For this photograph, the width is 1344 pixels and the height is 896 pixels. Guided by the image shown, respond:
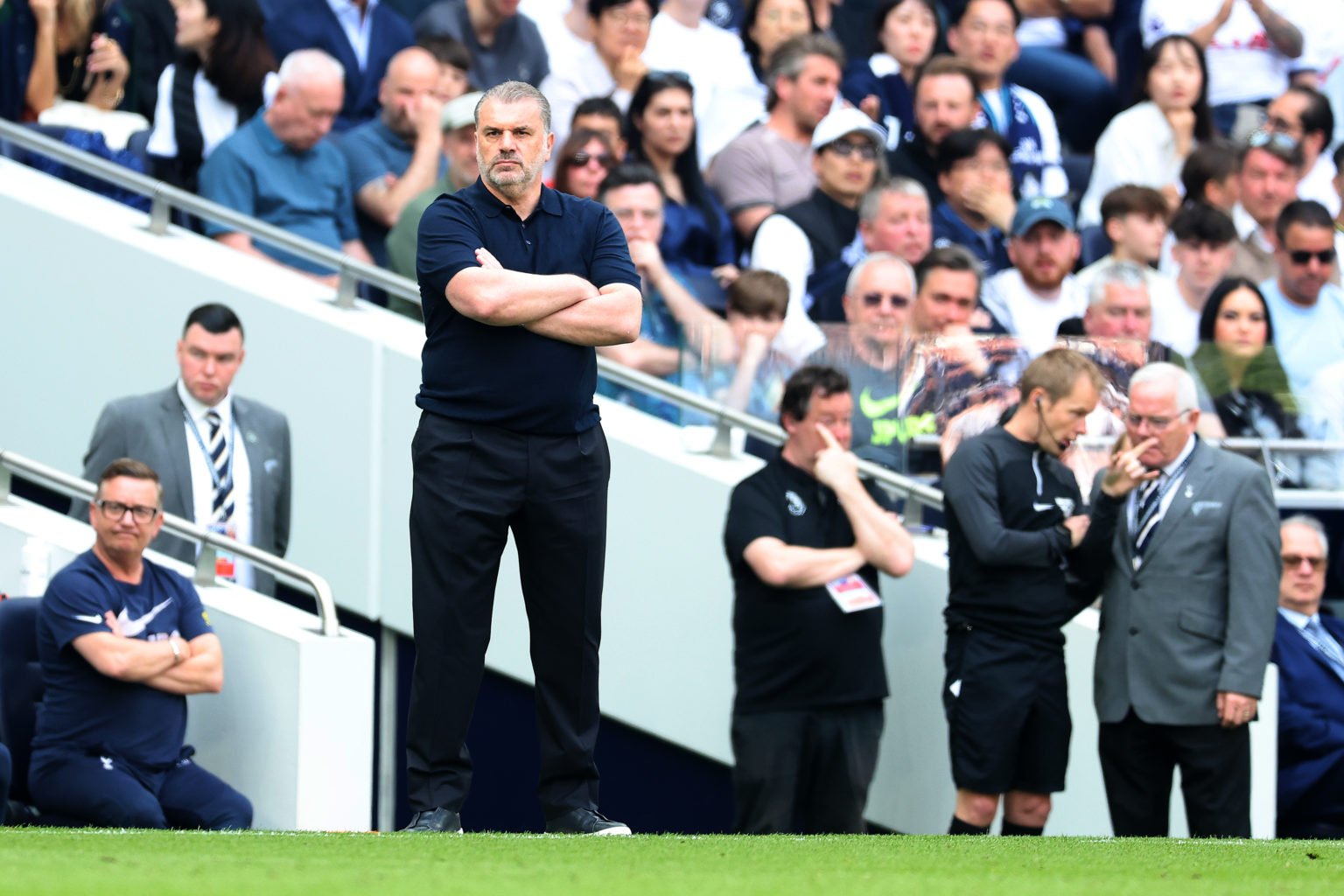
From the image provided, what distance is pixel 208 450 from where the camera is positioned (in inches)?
344

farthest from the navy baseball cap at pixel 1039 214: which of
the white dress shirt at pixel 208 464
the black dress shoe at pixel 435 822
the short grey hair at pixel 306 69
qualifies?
the black dress shoe at pixel 435 822

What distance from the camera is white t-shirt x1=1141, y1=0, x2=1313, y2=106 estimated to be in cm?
1373

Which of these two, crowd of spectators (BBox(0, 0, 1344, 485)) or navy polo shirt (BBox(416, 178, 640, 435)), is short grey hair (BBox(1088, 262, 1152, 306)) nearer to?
crowd of spectators (BBox(0, 0, 1344, 485))

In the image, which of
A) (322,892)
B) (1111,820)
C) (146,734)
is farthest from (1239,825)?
(322,892)

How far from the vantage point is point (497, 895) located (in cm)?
432

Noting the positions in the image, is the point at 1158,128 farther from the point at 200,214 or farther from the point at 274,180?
the point at 200,214

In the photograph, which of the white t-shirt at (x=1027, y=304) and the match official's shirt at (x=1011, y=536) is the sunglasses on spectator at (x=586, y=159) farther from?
the match official's shirt at (x=1011, y=536)

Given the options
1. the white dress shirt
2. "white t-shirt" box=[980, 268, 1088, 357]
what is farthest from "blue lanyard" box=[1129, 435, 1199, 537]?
the white dress shirt

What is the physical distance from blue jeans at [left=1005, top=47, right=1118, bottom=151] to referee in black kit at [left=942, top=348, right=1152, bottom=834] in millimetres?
5712

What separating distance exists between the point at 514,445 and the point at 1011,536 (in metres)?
2.62

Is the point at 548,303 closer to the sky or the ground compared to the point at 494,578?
closer to the sky

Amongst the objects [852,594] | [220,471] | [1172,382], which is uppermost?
[1172,382]

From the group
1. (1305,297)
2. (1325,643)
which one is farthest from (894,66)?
(1325,643)

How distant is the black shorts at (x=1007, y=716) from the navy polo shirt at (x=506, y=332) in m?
2.46
